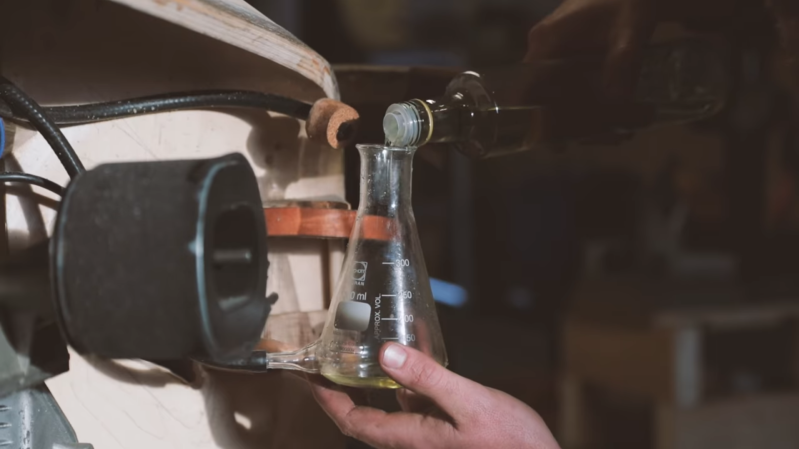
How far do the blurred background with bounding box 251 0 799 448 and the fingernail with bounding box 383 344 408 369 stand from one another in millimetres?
949

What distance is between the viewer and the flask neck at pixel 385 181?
22.1 inches

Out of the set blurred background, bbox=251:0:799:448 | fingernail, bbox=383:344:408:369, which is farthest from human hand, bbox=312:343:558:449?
blurred background, bbox=251:0:799:448

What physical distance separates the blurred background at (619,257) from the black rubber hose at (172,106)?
901mm

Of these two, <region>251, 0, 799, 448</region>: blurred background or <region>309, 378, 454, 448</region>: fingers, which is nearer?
<region>309, 378, 454, 448</region>: fingers

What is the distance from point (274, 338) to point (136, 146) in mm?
188

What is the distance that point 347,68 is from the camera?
0.70 m

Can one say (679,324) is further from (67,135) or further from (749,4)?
(67,135)

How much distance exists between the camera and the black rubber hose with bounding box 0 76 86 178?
17.6 inches

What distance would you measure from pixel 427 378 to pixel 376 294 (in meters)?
0.08

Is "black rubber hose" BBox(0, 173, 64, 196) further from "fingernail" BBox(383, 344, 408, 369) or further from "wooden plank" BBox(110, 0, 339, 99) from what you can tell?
"fingernail" BBox(383, 344, 408, 369)

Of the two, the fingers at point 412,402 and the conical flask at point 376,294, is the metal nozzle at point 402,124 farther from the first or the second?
the fingers at point 412,402

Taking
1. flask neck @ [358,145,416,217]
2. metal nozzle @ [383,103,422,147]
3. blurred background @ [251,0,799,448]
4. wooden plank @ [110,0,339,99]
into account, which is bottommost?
blurred background @ [251,0,799,448]

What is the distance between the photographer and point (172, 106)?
0.53 metres

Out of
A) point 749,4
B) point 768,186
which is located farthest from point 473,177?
point 749,4
